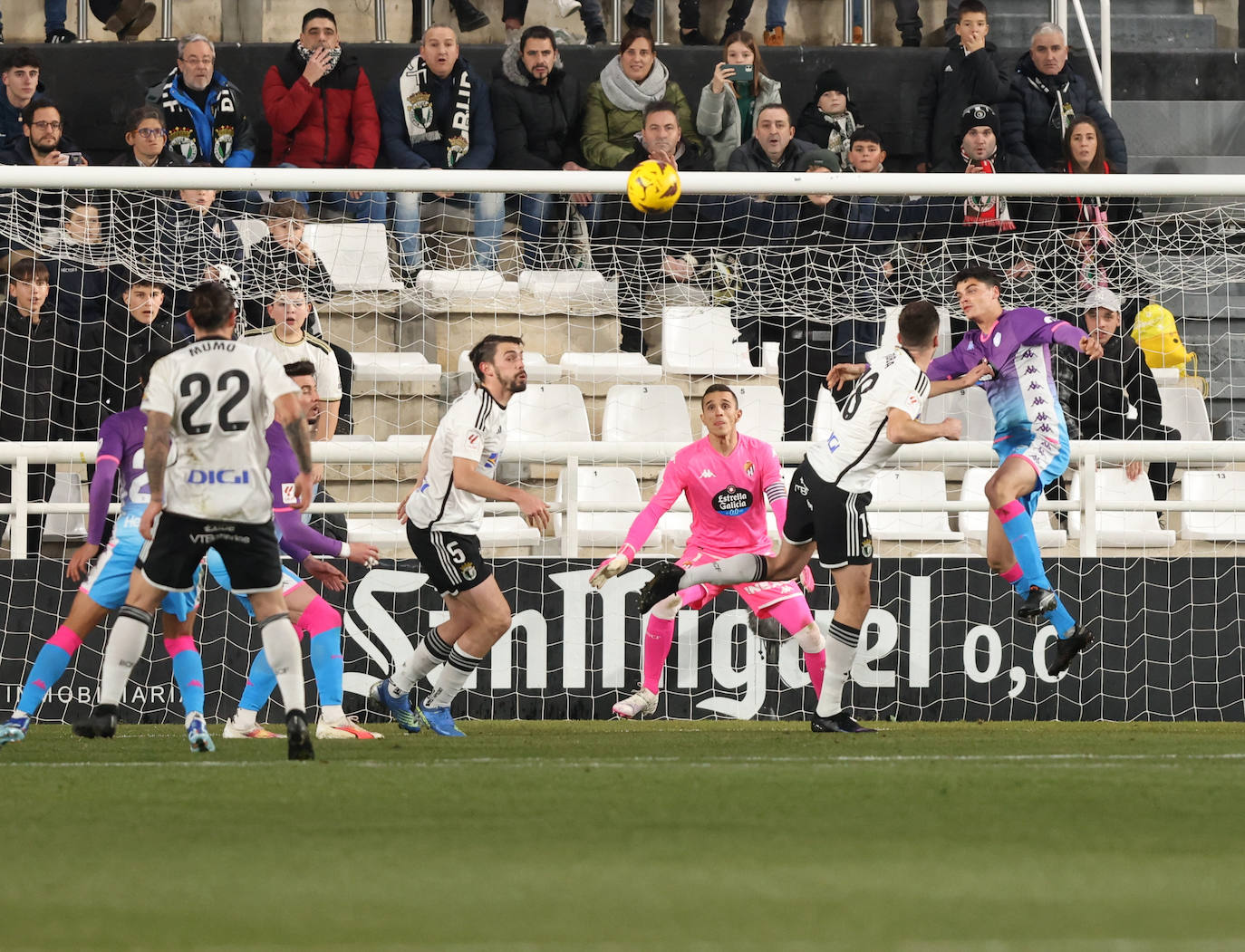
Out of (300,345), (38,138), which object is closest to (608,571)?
(300,345)

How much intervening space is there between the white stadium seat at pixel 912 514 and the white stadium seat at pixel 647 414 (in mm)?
1277

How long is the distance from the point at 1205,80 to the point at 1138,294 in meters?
5.22

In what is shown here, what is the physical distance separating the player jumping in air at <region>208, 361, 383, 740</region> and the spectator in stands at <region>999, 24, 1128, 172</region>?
649 centimetres

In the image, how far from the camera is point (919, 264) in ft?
39.8

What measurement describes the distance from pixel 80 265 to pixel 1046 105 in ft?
22.4

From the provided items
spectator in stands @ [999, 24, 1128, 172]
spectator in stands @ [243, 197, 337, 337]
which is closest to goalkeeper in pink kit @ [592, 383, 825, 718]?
spectator in stands @ [243, 197, 337, 337]

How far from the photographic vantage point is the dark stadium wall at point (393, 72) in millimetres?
14633

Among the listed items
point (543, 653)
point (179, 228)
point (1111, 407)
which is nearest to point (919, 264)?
point (1111, 407)

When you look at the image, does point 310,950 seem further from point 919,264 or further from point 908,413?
point 919,264

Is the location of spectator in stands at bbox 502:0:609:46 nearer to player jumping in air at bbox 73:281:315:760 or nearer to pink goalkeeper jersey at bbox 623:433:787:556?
pink goalkeeper jersey at bbox 623:433:787:556

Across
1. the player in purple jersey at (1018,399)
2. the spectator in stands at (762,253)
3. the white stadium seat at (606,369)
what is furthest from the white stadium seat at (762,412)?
the player in purple jersey at (1018,399)

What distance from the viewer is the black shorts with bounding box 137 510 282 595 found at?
23.3 ft

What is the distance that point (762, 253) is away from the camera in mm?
11836

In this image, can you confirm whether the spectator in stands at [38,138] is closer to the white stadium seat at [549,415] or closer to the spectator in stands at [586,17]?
Answer: the white stadium seat at [549,415]
